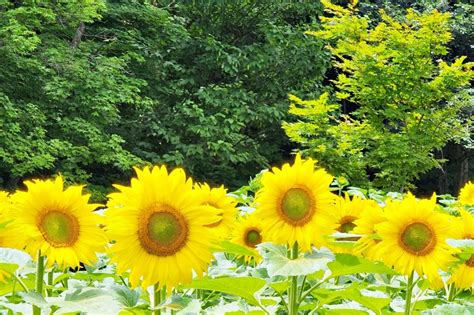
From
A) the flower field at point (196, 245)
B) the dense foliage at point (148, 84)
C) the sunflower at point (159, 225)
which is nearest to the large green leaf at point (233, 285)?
the flower field at point (196, 245)

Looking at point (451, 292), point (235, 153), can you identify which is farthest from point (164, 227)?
point (235, 153)

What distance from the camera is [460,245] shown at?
96 centimetres

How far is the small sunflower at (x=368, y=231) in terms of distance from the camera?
1.12m

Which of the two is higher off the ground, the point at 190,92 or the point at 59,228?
the point at 190,92

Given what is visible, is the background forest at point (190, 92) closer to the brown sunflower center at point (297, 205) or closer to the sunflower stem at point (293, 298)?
the brown sunflower center at point (297, 205)

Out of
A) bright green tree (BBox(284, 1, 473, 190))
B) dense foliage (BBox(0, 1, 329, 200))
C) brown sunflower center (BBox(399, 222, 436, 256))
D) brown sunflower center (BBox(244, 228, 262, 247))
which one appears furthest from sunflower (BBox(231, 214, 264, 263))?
bright green tree (BBox(284, 1, 473, 190))

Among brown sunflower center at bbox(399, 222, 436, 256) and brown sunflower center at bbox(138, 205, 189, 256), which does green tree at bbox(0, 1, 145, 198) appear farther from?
brown sunflower center at bbox(138, 205, 189, 256)

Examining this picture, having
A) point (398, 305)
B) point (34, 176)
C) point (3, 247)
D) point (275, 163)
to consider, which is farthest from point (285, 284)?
point (275, 163)

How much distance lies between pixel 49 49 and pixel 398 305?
24.3 ft

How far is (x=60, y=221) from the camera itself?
930 millimetres

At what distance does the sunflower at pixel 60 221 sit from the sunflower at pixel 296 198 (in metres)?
0.26

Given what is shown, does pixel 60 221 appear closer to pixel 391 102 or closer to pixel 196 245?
pixel 196 245

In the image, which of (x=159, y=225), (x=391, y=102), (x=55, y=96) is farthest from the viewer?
(x=391, y=102)

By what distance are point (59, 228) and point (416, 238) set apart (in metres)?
0.53
